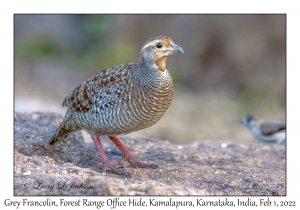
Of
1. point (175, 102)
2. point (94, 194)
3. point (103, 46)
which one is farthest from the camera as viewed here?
point (103, 46)

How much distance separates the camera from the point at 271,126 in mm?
13383

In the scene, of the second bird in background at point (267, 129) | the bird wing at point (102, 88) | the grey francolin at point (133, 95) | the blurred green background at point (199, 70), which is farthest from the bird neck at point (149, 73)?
the blurred green background at point (199, 70)

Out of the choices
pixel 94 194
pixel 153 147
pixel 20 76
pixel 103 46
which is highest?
pixel 103 46

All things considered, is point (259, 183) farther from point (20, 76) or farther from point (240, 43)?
point (20, 76)

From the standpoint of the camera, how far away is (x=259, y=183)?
7004 millimetres

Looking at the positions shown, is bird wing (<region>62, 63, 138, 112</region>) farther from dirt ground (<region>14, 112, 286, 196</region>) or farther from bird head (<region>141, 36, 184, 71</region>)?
dirt ground (<region>14, 112, 286, 196</region>)

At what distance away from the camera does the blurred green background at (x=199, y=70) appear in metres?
16.0

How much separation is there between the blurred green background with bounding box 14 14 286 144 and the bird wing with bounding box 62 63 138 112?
24.2ft

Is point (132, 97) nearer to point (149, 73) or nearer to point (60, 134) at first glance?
point (149, 73)

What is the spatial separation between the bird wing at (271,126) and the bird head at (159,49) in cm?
665

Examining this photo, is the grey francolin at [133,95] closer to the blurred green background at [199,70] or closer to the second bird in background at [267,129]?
the second bird in background at [267,129]

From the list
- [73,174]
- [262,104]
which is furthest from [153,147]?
[262,104]

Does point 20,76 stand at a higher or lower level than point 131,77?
higher

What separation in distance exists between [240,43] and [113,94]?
11.9 m
